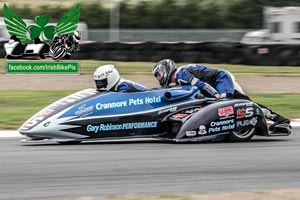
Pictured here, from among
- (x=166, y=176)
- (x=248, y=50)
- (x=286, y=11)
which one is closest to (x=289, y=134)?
(x=166, y=176)

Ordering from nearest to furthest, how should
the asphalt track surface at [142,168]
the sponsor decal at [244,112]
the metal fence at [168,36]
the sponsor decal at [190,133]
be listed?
the asphalt track surface at [142,168], the sponsor decal at [190,133], the sponsor decal at [244,112], the metal fence at [168,36]

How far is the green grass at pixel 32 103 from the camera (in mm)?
12966

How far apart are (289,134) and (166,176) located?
12.0ft

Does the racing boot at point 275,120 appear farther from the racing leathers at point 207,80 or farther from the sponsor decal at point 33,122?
the sponsor decal at point 33,122

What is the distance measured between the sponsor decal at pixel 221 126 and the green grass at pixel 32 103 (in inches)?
145

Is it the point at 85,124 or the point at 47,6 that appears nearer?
the point at 85,124

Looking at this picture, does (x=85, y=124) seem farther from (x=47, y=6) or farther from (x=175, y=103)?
(x=47, y=6)

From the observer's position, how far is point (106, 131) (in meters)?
9.52

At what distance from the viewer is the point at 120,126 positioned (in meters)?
9.56

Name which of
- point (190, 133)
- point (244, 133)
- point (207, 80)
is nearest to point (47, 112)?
point (190, 133)

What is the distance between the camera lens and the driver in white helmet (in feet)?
32.0

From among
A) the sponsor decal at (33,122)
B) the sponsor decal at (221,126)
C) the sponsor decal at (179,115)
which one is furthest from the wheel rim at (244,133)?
the sponsor decal at (33,122)

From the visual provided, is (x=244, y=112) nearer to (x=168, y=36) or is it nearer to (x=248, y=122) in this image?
(x=248, y=122)

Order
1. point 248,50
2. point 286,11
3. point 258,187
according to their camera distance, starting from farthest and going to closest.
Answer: point 286,11 < point 248,50 < point 258,187
